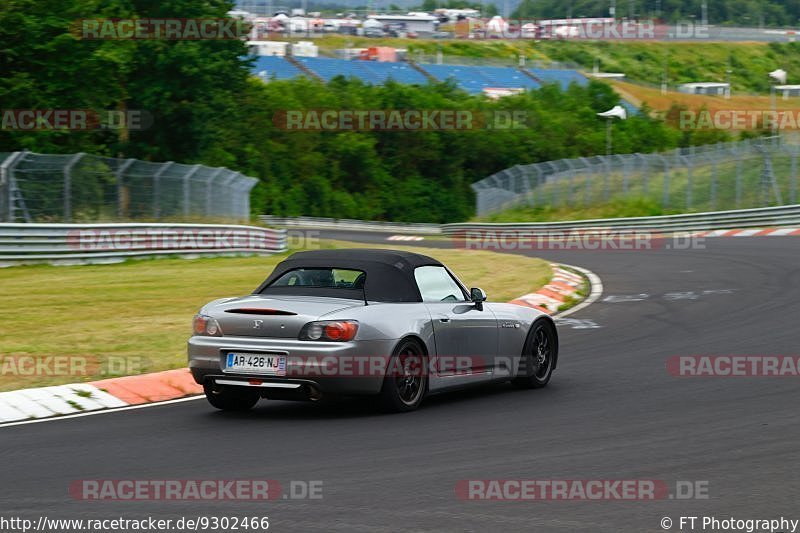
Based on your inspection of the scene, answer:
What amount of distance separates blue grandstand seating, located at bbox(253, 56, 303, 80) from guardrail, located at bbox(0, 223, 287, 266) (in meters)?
78.3

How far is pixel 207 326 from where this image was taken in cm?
962

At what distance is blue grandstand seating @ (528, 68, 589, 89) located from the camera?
123162 mm

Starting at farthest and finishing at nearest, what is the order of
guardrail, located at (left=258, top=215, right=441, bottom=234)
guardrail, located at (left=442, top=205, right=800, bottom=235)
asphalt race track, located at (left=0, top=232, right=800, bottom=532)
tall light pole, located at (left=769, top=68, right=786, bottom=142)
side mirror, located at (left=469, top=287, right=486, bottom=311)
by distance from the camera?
guardrail, located at (left=258, top=215, right=441, bottom=234) < tall light pole, located at (left=769, top=68, right=786, bottom=142) < guardrail, located at (left=442, top=205, right=800, bottom=235) < side mirror, located at (left=469, top=287, right=486, bottom=311) < asphalt race track, located at (left=0, top=232, right=800, bottom=532)

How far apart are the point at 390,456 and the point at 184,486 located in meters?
1.45

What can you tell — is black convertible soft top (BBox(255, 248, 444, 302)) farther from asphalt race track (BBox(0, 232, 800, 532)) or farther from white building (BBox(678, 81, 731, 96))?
white building (BBox(678, 81, 731, 96))

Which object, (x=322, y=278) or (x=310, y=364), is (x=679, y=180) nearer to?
(x=322, y=278)

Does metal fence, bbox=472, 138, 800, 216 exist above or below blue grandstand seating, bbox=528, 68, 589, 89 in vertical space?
below

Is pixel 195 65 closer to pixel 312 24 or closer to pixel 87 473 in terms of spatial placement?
pixel 87 473

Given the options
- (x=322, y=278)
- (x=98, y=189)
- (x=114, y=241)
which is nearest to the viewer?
(x=322, y=278)

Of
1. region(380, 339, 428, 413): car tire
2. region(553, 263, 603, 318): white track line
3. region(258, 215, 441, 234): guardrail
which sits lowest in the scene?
region(258, 215, 441, 234): guardrail

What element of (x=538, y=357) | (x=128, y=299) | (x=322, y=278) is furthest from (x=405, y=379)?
(x=128, y=299)

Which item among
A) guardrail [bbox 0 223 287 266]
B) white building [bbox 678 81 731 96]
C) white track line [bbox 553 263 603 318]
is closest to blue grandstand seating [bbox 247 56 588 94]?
white building [bbox 678 81 731 96]

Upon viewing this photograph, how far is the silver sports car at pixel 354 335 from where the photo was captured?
9234mm

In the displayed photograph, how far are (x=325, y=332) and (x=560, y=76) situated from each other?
119 m
